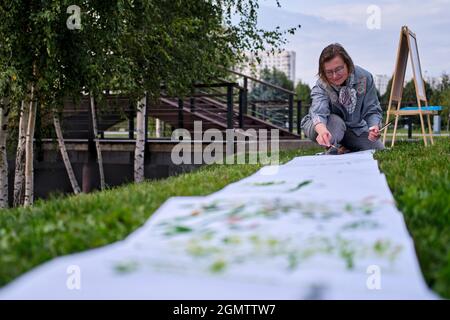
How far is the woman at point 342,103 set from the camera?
6242 mm

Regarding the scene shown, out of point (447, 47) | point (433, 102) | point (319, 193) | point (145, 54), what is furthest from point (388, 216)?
point (433, 102)

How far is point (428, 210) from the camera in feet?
9.20

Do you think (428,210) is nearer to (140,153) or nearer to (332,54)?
(332,54)

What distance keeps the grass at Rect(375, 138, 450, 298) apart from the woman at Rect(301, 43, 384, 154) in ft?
5.86

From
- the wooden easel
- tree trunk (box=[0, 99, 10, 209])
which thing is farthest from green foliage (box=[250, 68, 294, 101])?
the wooden easel

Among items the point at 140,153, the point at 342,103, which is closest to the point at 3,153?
the point at 140,153

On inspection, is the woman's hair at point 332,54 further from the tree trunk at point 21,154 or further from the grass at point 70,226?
the tree trunk at point 21,154

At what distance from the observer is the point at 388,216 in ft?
8.54

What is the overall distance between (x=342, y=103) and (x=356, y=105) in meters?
0.19

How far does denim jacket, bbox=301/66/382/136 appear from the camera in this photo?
20.8 ft

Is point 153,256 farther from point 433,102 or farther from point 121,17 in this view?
point 433,102

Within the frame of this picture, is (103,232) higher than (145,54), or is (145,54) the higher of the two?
(145,54)

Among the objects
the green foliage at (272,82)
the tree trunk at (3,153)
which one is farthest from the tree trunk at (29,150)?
the green foliage at (272,82)

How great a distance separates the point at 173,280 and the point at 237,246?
1.25 ft
